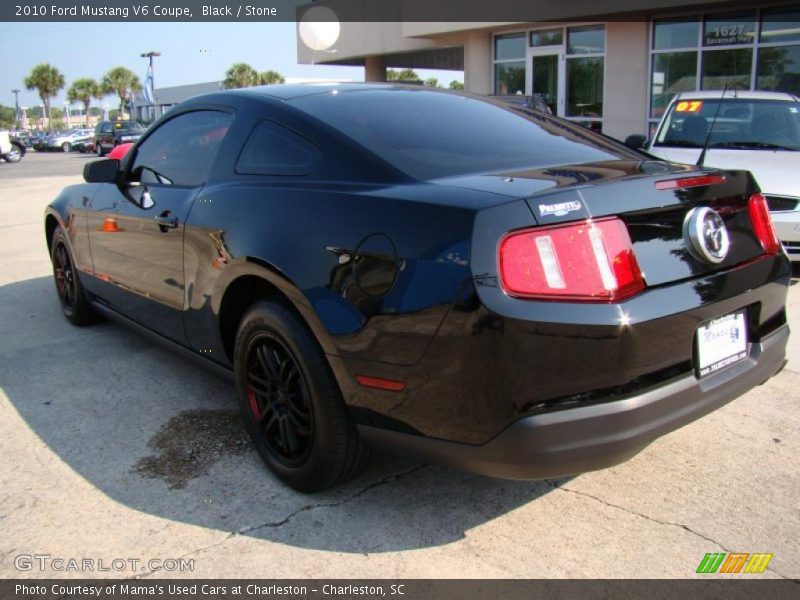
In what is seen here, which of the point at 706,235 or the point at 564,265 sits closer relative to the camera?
the point at 564,265

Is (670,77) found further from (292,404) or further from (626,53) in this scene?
(292,404)

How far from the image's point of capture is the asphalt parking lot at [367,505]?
2.47 m

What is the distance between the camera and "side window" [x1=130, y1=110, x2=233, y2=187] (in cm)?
348

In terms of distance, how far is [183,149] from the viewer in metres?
3.77

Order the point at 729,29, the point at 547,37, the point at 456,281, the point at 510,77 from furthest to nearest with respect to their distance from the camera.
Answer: the point at 510,77 → the point at 547,37 → the point at 729,29 → the point at 456,281

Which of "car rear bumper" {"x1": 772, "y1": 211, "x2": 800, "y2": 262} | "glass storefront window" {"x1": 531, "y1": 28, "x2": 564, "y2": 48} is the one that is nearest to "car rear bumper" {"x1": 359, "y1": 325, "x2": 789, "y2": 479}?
"car rear bumper" {"x1": 772, "y1": 211, "x2": 800, "y2": 262}

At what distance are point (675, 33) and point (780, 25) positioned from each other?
2.16 m

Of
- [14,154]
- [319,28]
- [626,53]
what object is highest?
[319,28]

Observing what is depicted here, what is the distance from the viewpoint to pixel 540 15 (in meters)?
16.7

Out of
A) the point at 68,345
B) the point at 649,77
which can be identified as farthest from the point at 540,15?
the point at 68,345

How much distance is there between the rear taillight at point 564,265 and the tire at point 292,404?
0.83m

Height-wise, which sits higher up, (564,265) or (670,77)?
(670,77)

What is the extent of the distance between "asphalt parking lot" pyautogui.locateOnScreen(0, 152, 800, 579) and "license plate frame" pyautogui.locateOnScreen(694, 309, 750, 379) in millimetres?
614

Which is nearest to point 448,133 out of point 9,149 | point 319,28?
point 319,28
